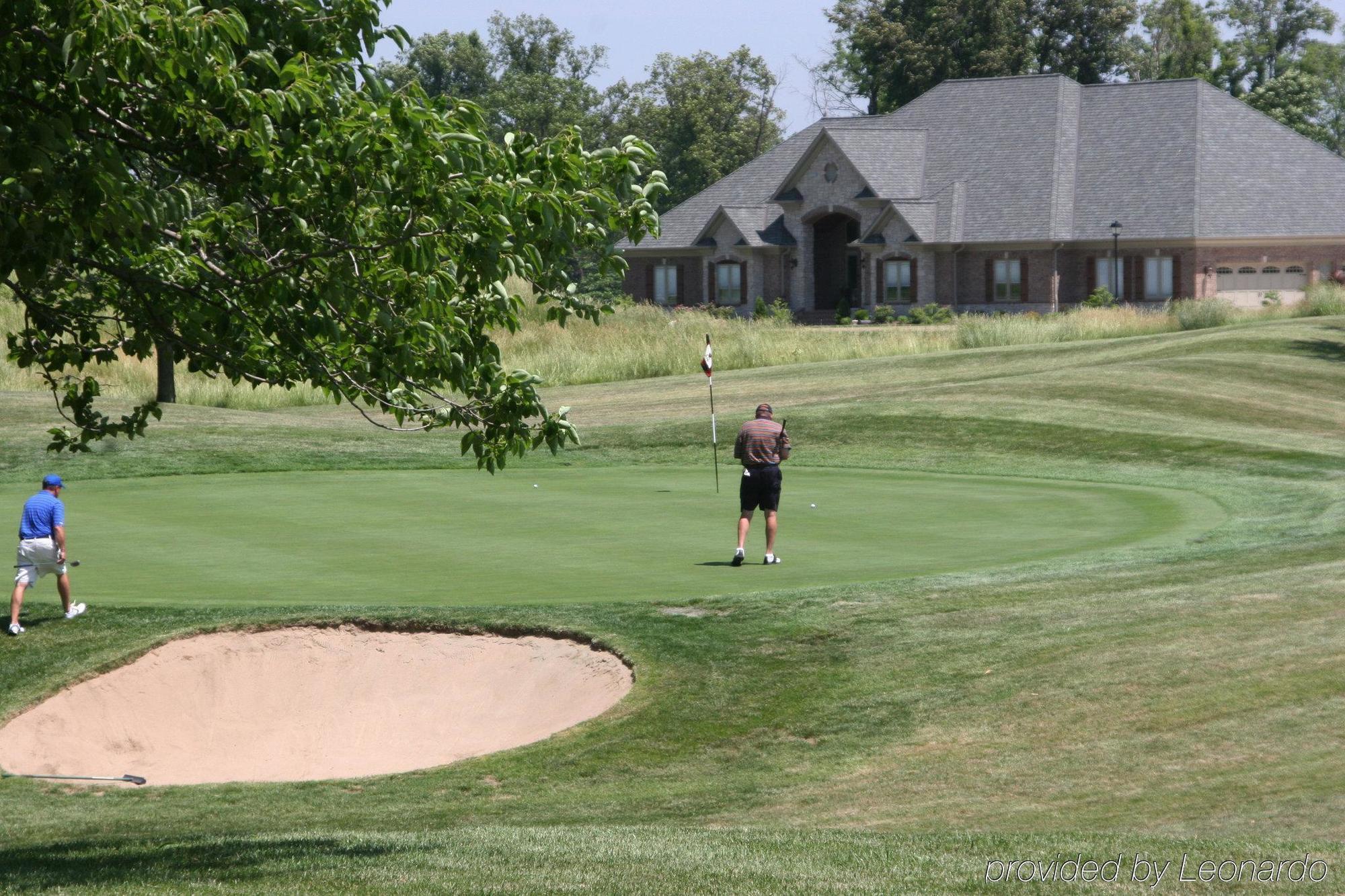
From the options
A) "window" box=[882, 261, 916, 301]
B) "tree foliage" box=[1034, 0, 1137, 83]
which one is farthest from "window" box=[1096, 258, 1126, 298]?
"tree foliage" box=[1034, 0, 1137, 83]

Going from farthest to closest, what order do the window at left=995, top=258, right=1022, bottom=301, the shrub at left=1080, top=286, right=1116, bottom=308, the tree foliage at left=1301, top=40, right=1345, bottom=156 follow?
the tree foliage at left=1301, top=40, right=1345, bottom=156
the window at left=995, top=258, right=1022, bottom=301
the shrub at left=1080, top=286, right=1116, bottom=308

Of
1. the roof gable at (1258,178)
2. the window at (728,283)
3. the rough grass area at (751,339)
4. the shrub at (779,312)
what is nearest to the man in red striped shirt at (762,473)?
the rough grass area at (751,339)

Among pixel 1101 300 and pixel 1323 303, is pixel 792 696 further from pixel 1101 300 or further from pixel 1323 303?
pixel 1101 300

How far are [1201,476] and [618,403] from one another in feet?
52.8

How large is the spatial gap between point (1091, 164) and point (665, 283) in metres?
17.9

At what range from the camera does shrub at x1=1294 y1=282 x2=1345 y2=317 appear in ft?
169

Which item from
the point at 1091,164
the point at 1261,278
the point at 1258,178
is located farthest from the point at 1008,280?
the point at 1258,178

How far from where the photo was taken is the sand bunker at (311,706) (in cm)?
1241

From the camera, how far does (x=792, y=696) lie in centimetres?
1237

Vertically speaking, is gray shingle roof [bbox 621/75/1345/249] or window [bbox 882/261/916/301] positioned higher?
gray shingle roof [bbox 621/75/1345/249]

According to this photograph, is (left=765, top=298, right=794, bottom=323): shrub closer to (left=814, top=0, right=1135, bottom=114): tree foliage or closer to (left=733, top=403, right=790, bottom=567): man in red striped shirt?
(left=814, top=0, right=1135, bottom=114): tree foliage

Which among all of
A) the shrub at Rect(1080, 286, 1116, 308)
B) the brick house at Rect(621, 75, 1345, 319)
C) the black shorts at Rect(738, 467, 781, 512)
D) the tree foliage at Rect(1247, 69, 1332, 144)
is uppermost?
the tree foliage at Rect(1247, 69, 1332, 144)

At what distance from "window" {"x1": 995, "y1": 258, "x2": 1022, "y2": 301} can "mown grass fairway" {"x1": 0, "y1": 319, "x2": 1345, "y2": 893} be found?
118 ft

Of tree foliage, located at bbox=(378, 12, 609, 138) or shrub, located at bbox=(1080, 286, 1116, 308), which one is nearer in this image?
shrub, located at bbox=(1080, 286, 1116, 308)
